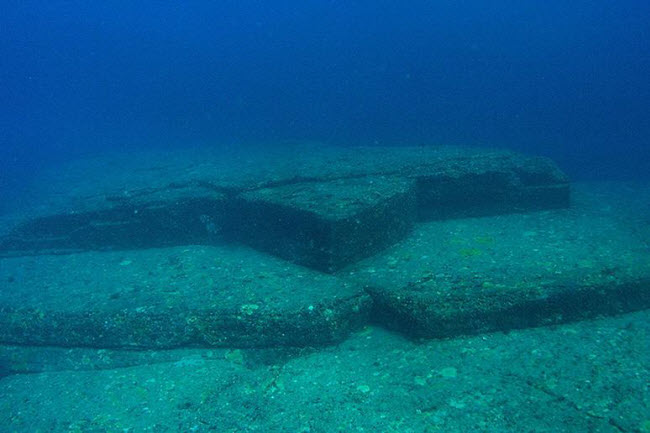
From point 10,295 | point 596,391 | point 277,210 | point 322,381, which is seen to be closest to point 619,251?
point 596,391

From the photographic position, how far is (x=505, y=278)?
2.99m

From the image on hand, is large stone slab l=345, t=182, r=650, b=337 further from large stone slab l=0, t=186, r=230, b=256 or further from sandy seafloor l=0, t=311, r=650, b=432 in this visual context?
large stone slab l=0, t=186, r=230, b=256

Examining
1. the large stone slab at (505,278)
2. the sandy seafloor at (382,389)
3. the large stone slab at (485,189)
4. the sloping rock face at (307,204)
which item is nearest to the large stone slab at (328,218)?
the sloping rock face at (307,204)

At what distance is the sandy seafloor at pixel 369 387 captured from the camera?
83.5 inches

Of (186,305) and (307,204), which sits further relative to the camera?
(307,204)

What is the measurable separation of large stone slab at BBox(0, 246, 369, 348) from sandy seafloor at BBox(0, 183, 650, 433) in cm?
13

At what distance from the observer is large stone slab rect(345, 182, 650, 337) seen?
278 centimetres

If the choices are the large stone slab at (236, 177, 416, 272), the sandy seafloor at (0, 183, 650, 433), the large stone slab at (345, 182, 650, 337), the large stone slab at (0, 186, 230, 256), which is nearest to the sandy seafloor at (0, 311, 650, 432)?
the sandy seafloor at (0, 183, 650, 433)

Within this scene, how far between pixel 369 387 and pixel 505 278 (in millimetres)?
1389

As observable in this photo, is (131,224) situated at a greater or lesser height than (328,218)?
lesser

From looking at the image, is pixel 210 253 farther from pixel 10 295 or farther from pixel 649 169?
pixel 649 169

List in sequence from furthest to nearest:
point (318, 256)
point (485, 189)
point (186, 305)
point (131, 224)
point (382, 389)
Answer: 1. point (131, 224)
2. point (485, 189)
3. point (318, 256)
4. point (186, 305)
5. point (382, 389)

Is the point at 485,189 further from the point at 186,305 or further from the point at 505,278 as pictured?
the point at 186,305

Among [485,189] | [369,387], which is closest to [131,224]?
[369,387]
